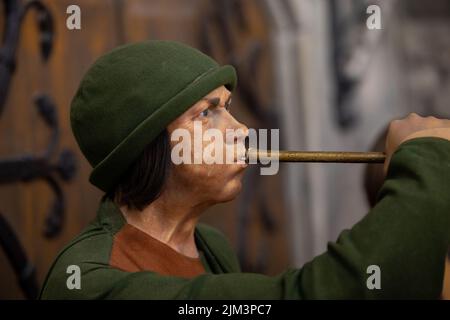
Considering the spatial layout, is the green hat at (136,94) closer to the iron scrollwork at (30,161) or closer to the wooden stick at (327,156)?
the wooden stick at (327,156)

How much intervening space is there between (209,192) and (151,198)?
0.07 metres

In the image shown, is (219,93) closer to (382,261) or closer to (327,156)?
(327,156)

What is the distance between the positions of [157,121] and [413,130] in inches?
10.9

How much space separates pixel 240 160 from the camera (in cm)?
93

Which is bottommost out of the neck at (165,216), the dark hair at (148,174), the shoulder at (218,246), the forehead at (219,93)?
the shoulder at (218,246)

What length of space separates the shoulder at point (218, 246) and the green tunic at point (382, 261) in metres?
0.21

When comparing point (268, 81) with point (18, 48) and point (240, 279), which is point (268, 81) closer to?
point (18, 48)

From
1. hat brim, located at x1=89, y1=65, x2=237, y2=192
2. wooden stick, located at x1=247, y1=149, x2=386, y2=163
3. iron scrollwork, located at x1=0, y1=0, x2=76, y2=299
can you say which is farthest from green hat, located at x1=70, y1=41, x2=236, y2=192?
iron scrollwork, located at x1=0, y1=0, x2=76, y2=299

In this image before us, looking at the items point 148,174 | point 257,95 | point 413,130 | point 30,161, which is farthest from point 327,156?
point 257,95

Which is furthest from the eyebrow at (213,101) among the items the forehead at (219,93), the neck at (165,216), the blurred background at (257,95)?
the blurred background at (257,95)

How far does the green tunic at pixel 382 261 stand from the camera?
76cm

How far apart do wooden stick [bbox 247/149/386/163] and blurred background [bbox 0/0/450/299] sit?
1.61ft
